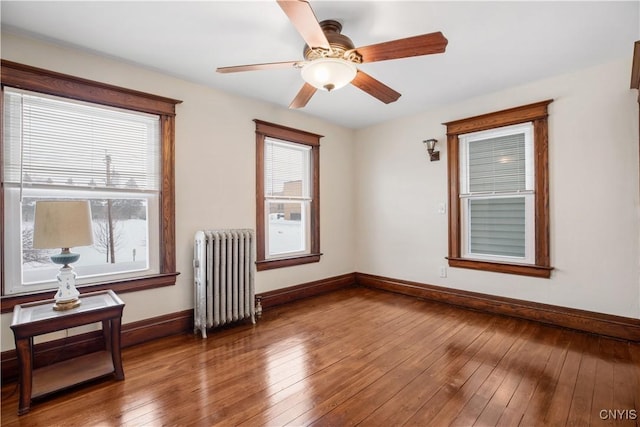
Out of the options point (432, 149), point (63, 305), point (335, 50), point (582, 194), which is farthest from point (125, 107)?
point (582, 194)

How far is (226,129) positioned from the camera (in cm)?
347

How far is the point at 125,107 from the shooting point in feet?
9.13

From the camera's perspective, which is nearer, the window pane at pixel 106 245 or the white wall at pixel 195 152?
the window pane at pixel 106 245

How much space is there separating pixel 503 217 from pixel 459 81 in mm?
1655

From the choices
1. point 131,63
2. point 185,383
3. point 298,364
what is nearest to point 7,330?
point 185,383

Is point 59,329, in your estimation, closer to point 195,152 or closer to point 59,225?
point 59,225

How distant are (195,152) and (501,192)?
3492 millimetres

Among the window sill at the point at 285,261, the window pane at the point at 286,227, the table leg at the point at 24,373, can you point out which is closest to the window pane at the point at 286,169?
the window pane at the point at 286,227

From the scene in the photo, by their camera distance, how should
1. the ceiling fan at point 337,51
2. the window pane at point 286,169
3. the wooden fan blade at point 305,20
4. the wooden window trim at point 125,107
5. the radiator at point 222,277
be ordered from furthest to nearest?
the window pane at point 286,169
the radiator at point 222,277
the wooden window trim at point 125,107
the ceiling fan at point 337,51
the wooden fan blade at point 305,20

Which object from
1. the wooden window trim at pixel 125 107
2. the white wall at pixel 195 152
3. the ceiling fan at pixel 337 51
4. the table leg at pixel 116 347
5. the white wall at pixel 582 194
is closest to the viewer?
the ceiling fan at pixel 337 51

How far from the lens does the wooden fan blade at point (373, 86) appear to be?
2.33 m

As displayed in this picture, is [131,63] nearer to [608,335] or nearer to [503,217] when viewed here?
[503,217]

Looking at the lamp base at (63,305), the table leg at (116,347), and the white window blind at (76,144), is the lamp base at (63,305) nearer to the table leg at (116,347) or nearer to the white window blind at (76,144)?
the table leg at (116,347)

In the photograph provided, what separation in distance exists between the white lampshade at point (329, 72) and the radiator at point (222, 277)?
Answer: 5.88 feet
